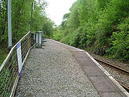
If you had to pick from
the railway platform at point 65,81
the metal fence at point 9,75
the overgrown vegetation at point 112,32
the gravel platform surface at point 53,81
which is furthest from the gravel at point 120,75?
the metal fence at point 9,75

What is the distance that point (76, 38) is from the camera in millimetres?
25500

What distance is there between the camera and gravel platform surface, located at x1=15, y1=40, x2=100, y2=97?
5.34 metres

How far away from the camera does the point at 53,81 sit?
20.3 ft

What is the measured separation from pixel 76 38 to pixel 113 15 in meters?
9.91

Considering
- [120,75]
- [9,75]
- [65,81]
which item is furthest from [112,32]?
[9,75]

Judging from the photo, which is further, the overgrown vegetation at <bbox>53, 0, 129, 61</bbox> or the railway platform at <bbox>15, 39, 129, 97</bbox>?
the overgrown vegetation at <bbox>53, 0, 129, 61</bbox>

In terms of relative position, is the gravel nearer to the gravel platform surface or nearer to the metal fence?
the gravel platform surface

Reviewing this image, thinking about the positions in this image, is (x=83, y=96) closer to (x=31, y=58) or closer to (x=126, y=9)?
(x=31, y=58)

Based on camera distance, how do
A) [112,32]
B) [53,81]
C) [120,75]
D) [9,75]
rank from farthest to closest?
[112,32]
[120,75]
[53,81]
[9,75]

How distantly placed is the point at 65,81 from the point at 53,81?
0.34m

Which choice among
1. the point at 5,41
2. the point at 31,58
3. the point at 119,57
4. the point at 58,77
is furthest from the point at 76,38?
the point at 58,77

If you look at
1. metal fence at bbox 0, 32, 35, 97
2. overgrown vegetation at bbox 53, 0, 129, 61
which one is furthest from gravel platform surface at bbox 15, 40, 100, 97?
overgrown vegetation at bbox 53, 0, 129, 61

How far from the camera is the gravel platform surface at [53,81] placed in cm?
534

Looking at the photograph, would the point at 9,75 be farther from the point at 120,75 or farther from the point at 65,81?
the point at 120,75
